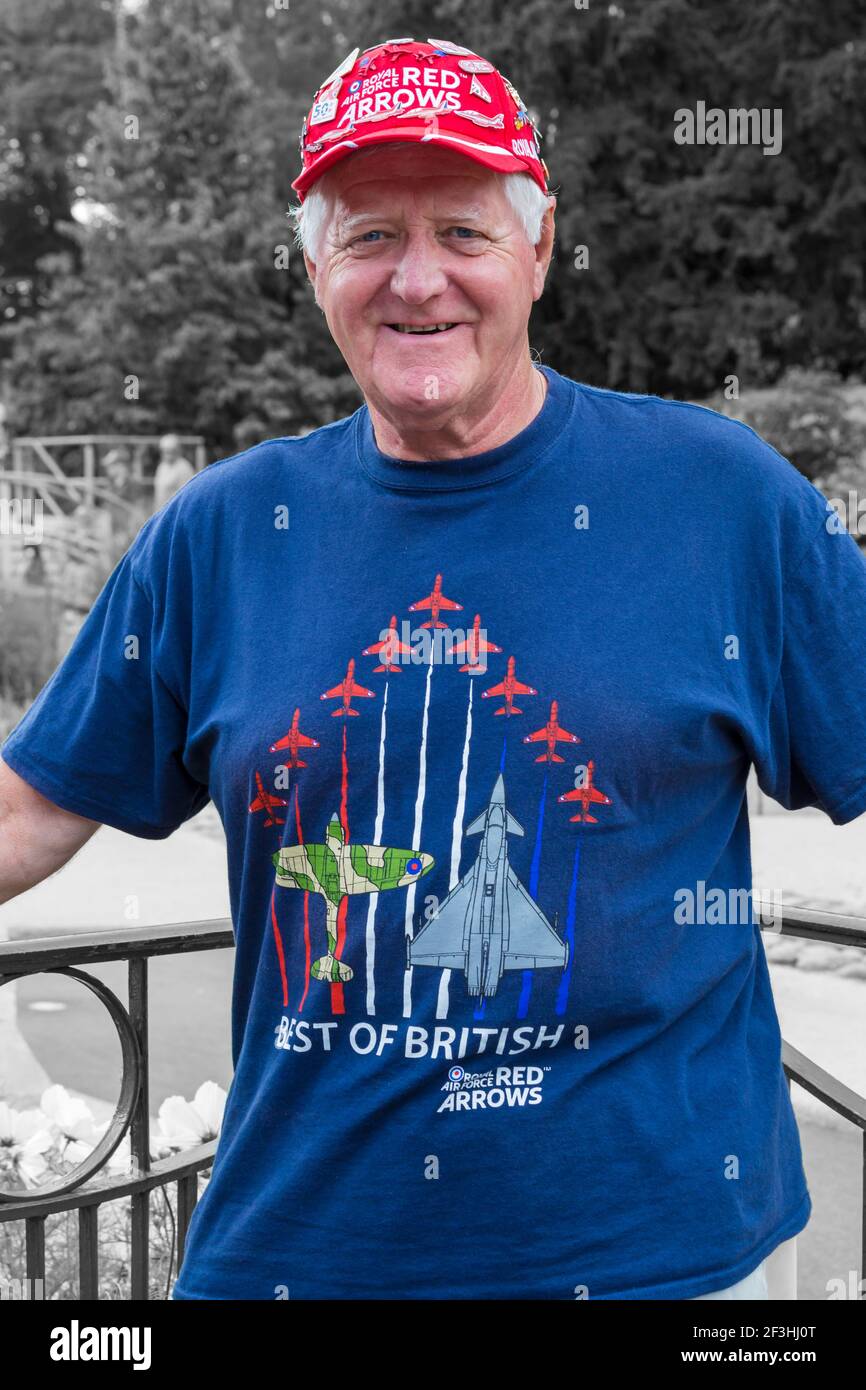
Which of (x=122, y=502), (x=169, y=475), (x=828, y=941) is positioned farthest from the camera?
(x=122, y=502)

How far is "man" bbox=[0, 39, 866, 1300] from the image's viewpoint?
1.47 m

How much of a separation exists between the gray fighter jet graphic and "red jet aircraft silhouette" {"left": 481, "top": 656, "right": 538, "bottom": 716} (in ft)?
0.23

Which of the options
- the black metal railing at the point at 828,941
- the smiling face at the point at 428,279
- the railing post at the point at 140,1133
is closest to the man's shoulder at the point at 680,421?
the smiling face at the point at 428,279

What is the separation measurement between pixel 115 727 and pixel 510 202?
29.2 inches

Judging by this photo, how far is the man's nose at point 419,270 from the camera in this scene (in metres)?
1.59

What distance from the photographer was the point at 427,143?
61.1 inches

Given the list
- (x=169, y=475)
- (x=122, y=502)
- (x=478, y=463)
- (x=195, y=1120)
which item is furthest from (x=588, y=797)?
(x=122, y=502)

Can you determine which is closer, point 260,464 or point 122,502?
point 260,464

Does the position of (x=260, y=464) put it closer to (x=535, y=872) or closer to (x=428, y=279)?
(x=428, y=279)

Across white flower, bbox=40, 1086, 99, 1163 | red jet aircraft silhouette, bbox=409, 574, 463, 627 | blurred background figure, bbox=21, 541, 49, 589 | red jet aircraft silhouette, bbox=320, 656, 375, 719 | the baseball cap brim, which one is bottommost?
white flower, bbox=40, 1086, 99, 1163

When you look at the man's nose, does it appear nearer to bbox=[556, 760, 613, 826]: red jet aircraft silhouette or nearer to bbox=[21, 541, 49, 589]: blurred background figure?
bbox=[556, 760, 613, 826]: red jet aircraft silhouette

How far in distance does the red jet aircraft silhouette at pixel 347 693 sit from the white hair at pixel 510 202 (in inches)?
20.2

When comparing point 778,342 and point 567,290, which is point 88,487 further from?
point 778,342

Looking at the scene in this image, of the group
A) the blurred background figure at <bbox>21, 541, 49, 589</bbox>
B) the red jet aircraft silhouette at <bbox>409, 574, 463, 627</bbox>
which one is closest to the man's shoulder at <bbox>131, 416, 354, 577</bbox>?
the red jet aircraft silhouette at <bbox>409, 574, 463, 627</bbox>
